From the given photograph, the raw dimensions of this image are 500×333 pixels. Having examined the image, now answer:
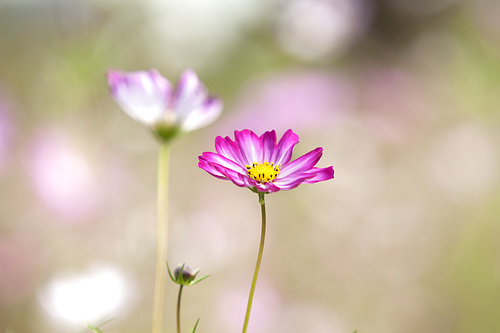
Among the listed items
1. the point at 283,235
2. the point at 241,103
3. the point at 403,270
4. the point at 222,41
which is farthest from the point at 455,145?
the point at 222,41

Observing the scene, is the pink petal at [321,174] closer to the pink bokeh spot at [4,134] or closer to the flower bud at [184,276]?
the flower bud at [184,276]

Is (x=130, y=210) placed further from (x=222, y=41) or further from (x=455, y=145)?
(x=222, y=41)

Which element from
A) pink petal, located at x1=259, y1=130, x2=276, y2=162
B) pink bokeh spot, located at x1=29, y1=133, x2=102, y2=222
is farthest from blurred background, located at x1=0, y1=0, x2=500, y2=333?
pink petal, located at x1=259, y1=130, x2=276, y2=162

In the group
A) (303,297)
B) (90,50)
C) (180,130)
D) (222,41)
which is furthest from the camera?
(222,41)

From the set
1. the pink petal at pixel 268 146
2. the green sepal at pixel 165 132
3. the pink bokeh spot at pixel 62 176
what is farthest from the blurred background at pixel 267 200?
the pink petal at pixel 268 146

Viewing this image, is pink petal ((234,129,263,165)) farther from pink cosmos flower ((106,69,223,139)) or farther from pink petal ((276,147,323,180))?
pink cosmos flower ((106,69,223,139))
